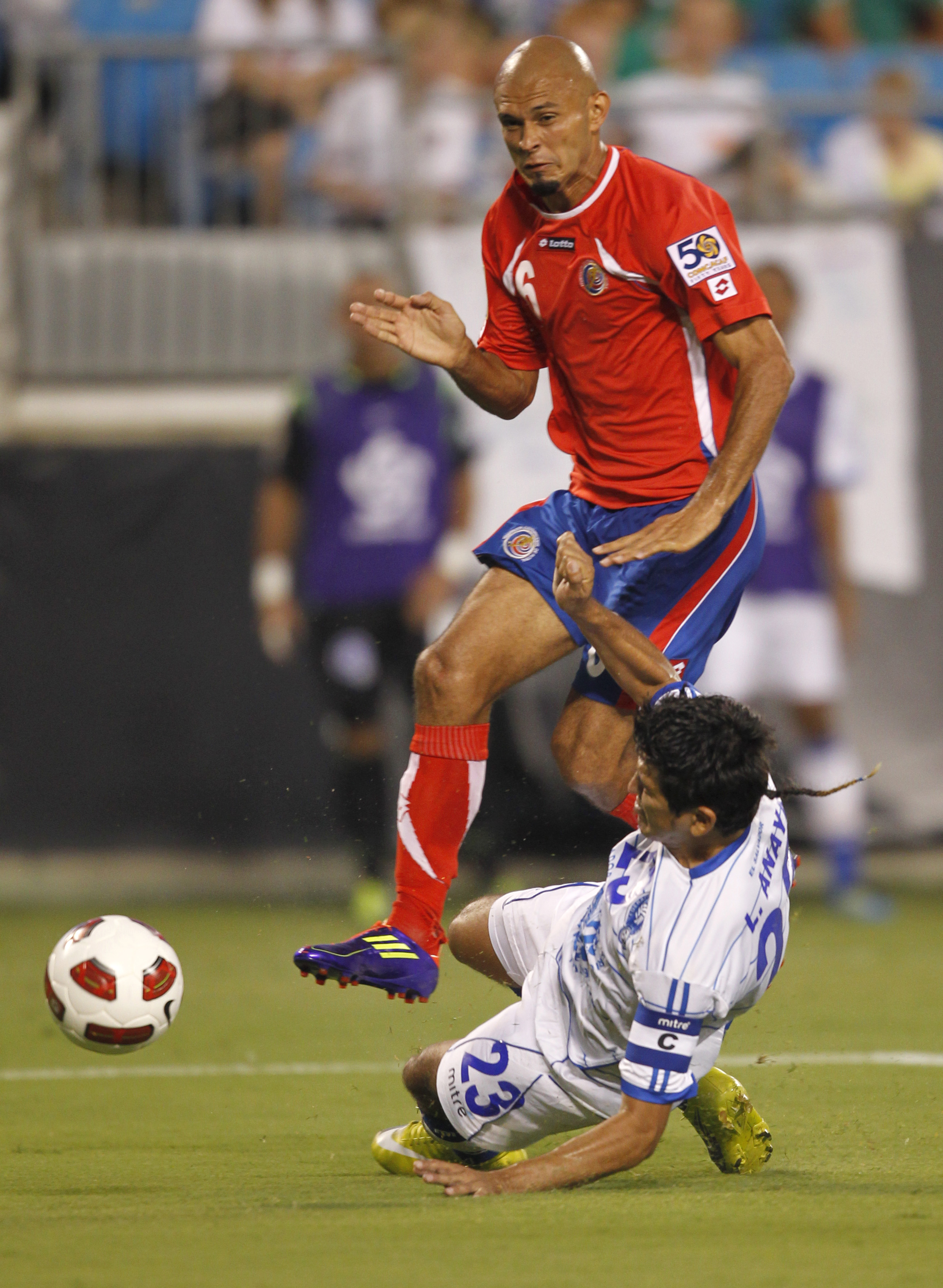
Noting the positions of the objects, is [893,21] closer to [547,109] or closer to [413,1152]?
[547,109]

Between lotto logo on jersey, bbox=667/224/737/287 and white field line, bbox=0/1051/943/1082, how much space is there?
261 centimetres

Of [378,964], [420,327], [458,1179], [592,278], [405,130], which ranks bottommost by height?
[458,1179]

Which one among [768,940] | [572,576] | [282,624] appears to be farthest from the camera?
[282,624]

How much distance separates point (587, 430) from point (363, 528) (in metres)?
4.44

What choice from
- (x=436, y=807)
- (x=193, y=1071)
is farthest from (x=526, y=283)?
(x=193, y=1071)

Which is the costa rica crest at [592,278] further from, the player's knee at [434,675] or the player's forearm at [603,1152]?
the player's forearm at [603,1152]

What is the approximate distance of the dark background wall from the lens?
10.4m

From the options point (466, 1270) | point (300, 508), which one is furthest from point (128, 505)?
point (466, 1270)

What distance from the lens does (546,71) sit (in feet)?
16.3

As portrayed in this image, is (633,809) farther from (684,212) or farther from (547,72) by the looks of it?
(547,72)

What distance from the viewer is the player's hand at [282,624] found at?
31.6 ft

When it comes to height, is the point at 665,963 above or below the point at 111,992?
above

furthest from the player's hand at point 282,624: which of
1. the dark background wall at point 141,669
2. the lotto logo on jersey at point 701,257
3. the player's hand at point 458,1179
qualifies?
the player's hand at point 458,1179

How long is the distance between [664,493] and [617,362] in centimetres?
37
